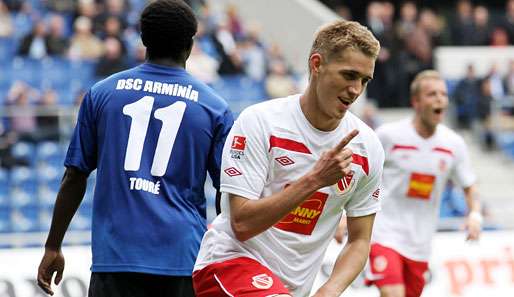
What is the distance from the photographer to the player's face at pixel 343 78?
4.86 metres

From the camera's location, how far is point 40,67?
53.8 ft

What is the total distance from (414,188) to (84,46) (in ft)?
28.3

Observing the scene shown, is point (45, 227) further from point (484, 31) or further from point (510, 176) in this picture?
point (484, 31)

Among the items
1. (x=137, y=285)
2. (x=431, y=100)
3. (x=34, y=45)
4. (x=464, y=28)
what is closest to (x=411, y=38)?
(x=464, y=28)

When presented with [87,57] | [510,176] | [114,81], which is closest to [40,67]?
[87,57]

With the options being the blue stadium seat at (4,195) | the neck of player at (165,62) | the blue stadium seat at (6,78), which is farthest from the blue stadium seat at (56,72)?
the neck of player at (165,62)

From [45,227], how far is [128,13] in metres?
5.16

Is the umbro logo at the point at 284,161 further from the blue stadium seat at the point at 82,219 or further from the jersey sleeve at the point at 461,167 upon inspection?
the blue stadium seat at the point at 82,219

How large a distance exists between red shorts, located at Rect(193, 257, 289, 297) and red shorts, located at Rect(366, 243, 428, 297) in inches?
158

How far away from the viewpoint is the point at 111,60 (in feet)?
52.9

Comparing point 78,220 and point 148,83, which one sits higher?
point 148,83

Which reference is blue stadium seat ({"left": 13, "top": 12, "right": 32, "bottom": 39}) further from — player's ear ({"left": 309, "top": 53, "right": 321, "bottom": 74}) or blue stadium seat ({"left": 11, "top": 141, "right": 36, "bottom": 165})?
player's ear ({"left": 309, "top": 53, "right": 321, "bottom": 74})

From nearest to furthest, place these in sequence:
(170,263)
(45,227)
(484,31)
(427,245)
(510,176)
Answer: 1. (170,263)
2. (427,245)
3. (45,227)
4. (510,176)
5. (484,31)

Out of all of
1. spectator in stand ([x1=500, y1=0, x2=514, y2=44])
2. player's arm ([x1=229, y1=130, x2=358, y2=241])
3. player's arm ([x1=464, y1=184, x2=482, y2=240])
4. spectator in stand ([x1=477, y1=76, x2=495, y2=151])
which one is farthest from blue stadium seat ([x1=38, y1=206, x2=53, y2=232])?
spectator in stand ([x1=500, y1=0, x2=514, y2=44])
